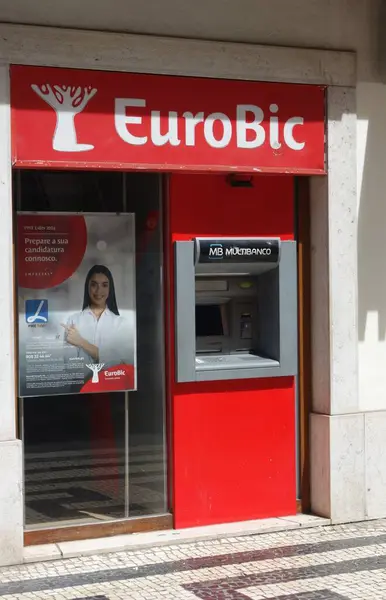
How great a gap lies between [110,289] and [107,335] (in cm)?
32

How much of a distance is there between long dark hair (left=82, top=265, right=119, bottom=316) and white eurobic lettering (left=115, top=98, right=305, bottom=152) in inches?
35.5

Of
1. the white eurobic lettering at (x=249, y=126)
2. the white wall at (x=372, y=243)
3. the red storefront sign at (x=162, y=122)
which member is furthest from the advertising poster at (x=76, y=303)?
the white wall at (x=372, y=243)

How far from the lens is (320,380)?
7598mm

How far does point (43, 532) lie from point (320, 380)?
232cm

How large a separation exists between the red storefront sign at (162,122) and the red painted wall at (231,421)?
0.78 ft

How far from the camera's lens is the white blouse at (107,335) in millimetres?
7004

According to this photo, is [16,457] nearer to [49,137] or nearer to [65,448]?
[65,448]

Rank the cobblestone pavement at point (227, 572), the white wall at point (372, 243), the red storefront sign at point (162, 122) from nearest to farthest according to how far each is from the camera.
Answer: the cobblestone pavement at point (227, 572) < the red storefront sign at point (162, 122) < the white wall at point (372, 243)

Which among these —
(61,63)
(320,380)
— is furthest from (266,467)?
(61,63)

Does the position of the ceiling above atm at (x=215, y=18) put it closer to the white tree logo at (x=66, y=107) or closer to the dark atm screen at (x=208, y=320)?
the white tree logo at (x=66, y=107)

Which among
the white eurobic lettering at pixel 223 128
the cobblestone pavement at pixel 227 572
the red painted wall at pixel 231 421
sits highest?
the white eurobic lettering at pixel 223 128

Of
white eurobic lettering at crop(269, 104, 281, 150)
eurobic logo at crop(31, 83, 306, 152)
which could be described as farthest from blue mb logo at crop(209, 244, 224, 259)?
white eurobic lettering at crop(269, 104, 281, 150)

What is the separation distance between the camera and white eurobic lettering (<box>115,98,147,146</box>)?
682cm

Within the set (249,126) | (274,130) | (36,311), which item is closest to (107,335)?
(36,311)
